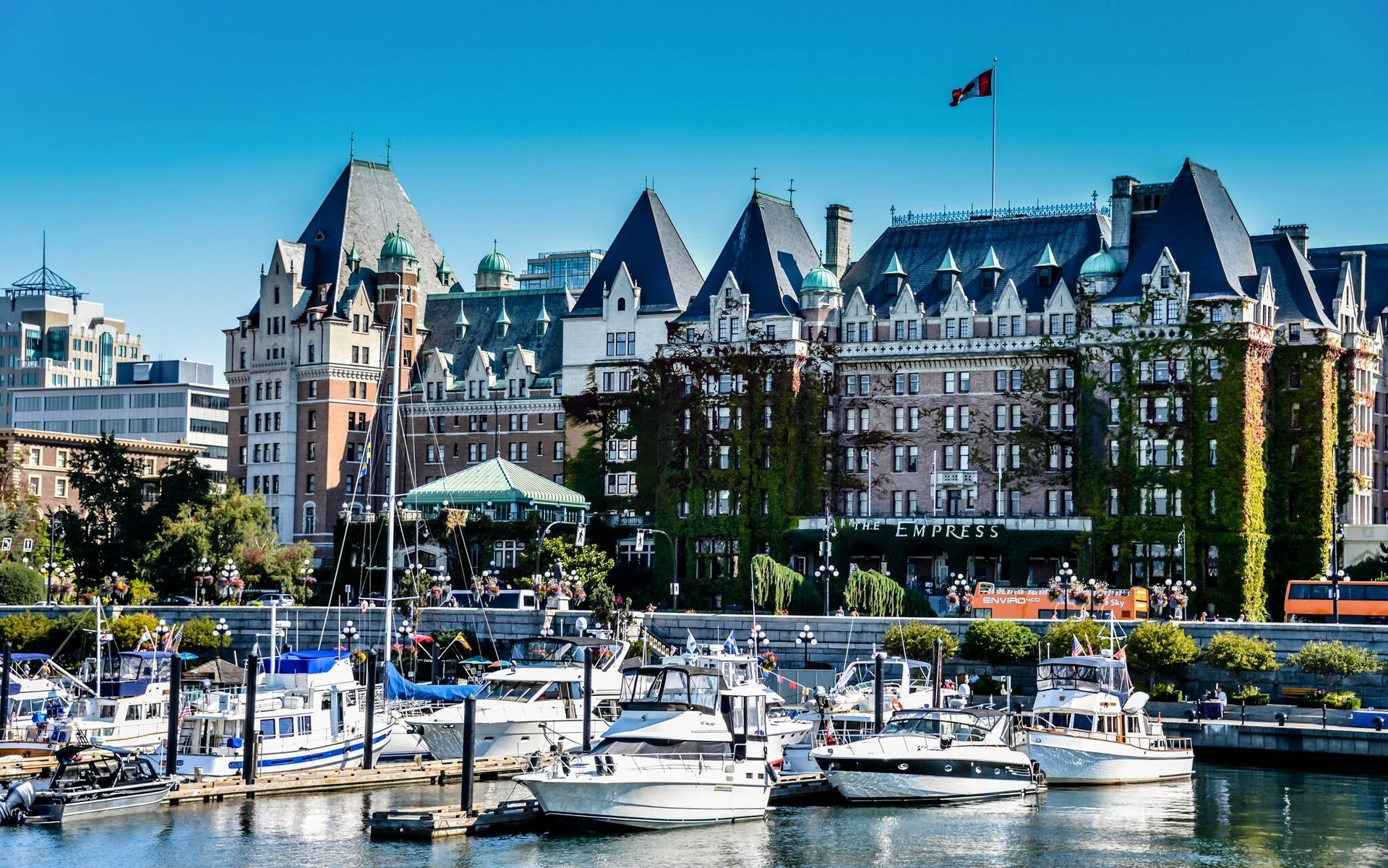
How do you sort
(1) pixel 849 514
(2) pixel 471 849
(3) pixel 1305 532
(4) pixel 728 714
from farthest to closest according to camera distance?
1. (1) pixel 849 514
2. (3) pixel 1305 532
3. (4) pixel 728 714
4. (2) pixel 471 849

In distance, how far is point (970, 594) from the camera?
10650 cm

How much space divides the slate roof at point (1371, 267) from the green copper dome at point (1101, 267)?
15.4 metres

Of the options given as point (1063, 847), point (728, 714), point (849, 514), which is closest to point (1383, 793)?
point (1063, 847)

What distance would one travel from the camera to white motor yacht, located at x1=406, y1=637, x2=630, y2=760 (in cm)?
7244

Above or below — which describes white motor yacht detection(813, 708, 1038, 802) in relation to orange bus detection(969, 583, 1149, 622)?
below

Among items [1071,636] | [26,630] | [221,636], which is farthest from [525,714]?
[26,630]

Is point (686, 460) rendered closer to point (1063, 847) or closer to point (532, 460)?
point (532, 460)

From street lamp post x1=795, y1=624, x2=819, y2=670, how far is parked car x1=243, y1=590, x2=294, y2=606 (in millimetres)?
26174

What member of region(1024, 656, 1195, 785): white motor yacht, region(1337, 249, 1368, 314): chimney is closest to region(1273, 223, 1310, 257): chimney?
region(1337, 249, 1368, 314): chimney

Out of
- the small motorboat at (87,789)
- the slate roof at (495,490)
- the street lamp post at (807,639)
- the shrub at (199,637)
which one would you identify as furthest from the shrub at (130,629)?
the small motorboat at (87,789)

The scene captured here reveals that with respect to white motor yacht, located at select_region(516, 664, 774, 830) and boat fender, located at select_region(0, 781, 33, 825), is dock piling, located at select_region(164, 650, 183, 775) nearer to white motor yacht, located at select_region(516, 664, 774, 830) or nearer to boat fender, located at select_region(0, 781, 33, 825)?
boat fender, located at select_region(0, 781, 33, 825)

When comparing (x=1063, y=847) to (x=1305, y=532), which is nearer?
(x=1063, y=847)

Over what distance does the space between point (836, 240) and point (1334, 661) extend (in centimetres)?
5086

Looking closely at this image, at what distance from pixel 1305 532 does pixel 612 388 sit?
40.7 metres
